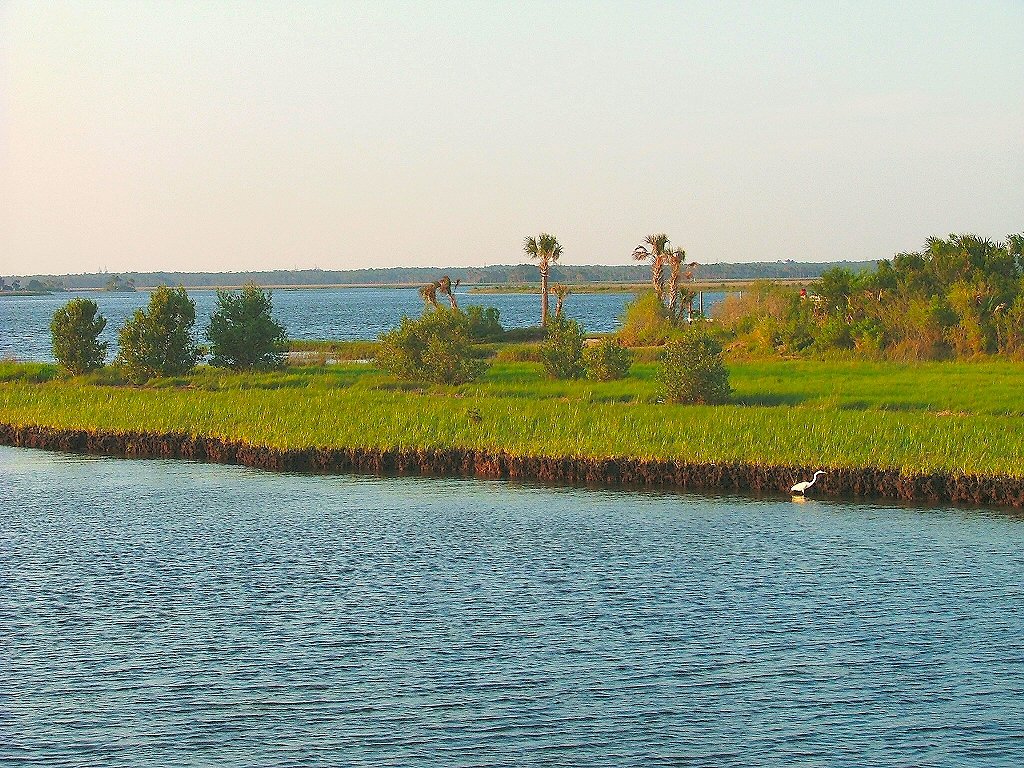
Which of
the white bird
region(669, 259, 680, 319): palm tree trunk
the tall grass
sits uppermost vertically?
region(669, 259, 680, 319): palm tree trunk

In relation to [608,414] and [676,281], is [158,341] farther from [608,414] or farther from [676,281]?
[676,281]

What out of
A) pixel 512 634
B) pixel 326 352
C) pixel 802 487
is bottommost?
pixel 512 634

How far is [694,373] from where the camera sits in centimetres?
4631

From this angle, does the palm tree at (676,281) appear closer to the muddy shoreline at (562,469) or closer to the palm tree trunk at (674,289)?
the palm tree trunk at (674,289)

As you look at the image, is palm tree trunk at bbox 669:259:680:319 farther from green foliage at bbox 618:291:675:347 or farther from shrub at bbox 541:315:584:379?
shrub at bbox 541:315:584:379

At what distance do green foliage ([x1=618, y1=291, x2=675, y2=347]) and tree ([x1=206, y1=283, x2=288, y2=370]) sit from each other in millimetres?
26276

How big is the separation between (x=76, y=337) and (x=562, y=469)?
109 feet

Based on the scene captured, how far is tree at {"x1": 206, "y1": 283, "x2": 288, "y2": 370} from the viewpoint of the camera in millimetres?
62406

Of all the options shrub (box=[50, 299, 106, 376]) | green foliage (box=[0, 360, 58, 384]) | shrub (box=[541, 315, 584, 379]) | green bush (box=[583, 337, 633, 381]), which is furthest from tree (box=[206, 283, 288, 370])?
green bush (box=[583, 337, 633, 381])

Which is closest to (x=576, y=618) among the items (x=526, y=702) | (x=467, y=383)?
(x=526, y=702)

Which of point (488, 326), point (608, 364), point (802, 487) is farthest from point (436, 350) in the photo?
point (488, 326)

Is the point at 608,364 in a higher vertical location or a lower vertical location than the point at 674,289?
lower

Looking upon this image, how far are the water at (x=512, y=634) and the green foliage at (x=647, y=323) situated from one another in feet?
160

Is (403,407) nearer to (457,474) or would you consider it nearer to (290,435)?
(290,435)
